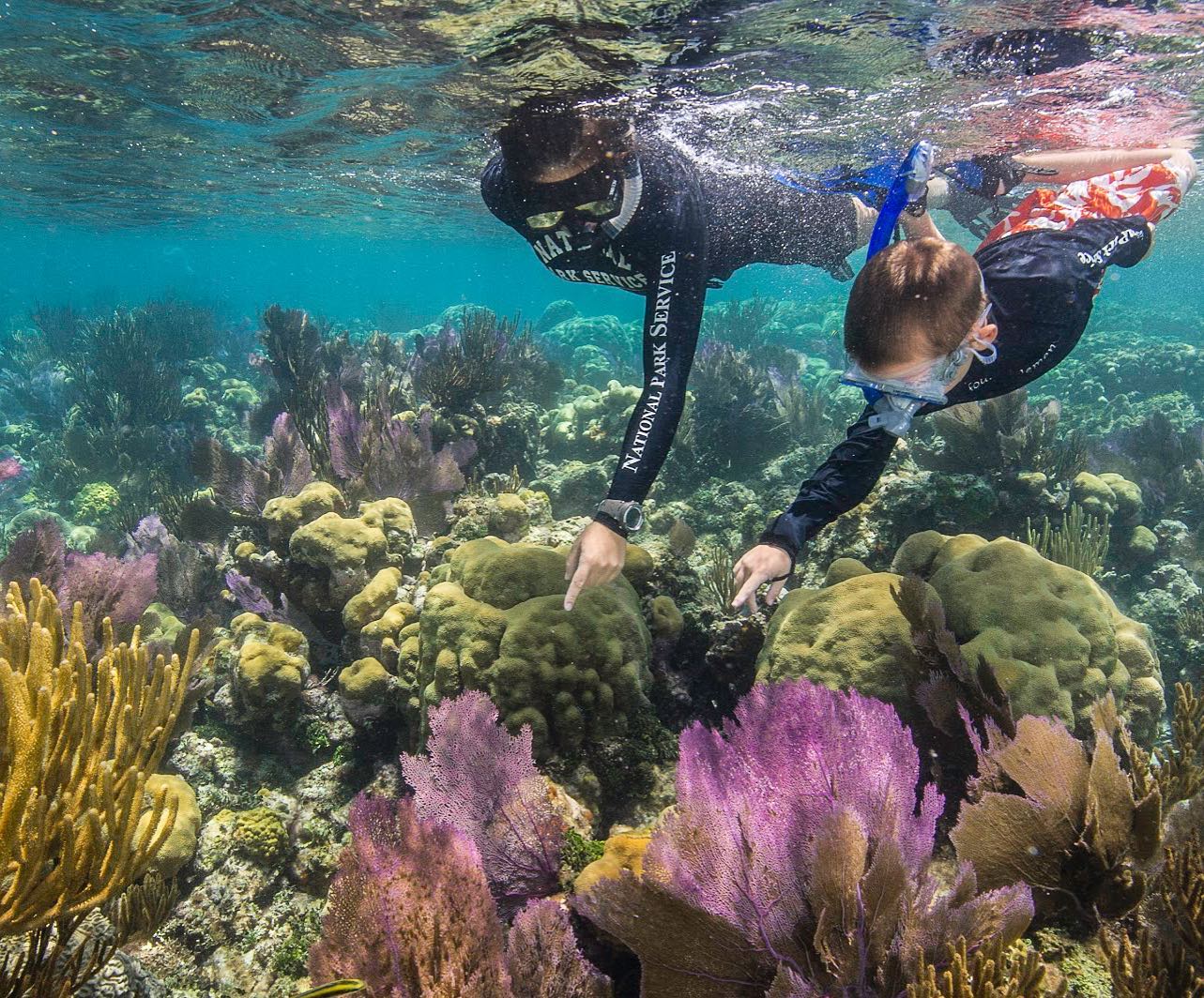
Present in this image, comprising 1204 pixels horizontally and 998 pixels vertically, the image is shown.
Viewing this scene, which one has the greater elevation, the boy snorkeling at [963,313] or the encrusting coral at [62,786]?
the boy snorkeling at [963,313]

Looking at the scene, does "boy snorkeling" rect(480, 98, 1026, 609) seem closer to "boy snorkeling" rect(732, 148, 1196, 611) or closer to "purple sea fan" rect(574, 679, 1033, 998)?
"boy snorkeling" rect(732, 148, 1196, 611)

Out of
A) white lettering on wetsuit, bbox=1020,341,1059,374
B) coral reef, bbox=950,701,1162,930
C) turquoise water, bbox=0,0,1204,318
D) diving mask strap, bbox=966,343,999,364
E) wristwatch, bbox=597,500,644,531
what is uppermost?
turquoise water, bbox=0,0,1204,318

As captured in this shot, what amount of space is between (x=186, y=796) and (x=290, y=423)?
618 centimetres

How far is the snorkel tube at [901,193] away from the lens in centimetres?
335

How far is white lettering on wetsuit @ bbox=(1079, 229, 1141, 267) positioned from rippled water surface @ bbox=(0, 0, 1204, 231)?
10.4ft

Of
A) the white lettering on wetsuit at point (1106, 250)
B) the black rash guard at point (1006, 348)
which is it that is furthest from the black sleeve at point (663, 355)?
the white lettering on wetsuit at point (1106, 250)

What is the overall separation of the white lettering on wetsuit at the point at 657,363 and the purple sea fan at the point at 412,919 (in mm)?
1857

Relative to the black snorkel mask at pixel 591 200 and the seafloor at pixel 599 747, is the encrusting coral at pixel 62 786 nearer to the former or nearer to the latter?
the seafloor at pixel 599 747

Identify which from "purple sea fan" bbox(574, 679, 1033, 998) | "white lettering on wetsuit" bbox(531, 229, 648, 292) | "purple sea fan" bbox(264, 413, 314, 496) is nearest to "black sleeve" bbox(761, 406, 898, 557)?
"purple sea fan" bbox(574, 679, 1033, 998)

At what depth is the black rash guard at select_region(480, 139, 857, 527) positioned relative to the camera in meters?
3.29

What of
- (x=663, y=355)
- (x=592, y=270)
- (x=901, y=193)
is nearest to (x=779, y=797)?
(x=663, y=355)

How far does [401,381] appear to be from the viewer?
12.3m

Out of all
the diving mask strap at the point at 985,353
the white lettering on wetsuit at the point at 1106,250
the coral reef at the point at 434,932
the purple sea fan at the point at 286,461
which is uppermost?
the white lettering on wetsuit at the point at 1106,250

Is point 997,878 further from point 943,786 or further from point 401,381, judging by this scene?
point 401,381
